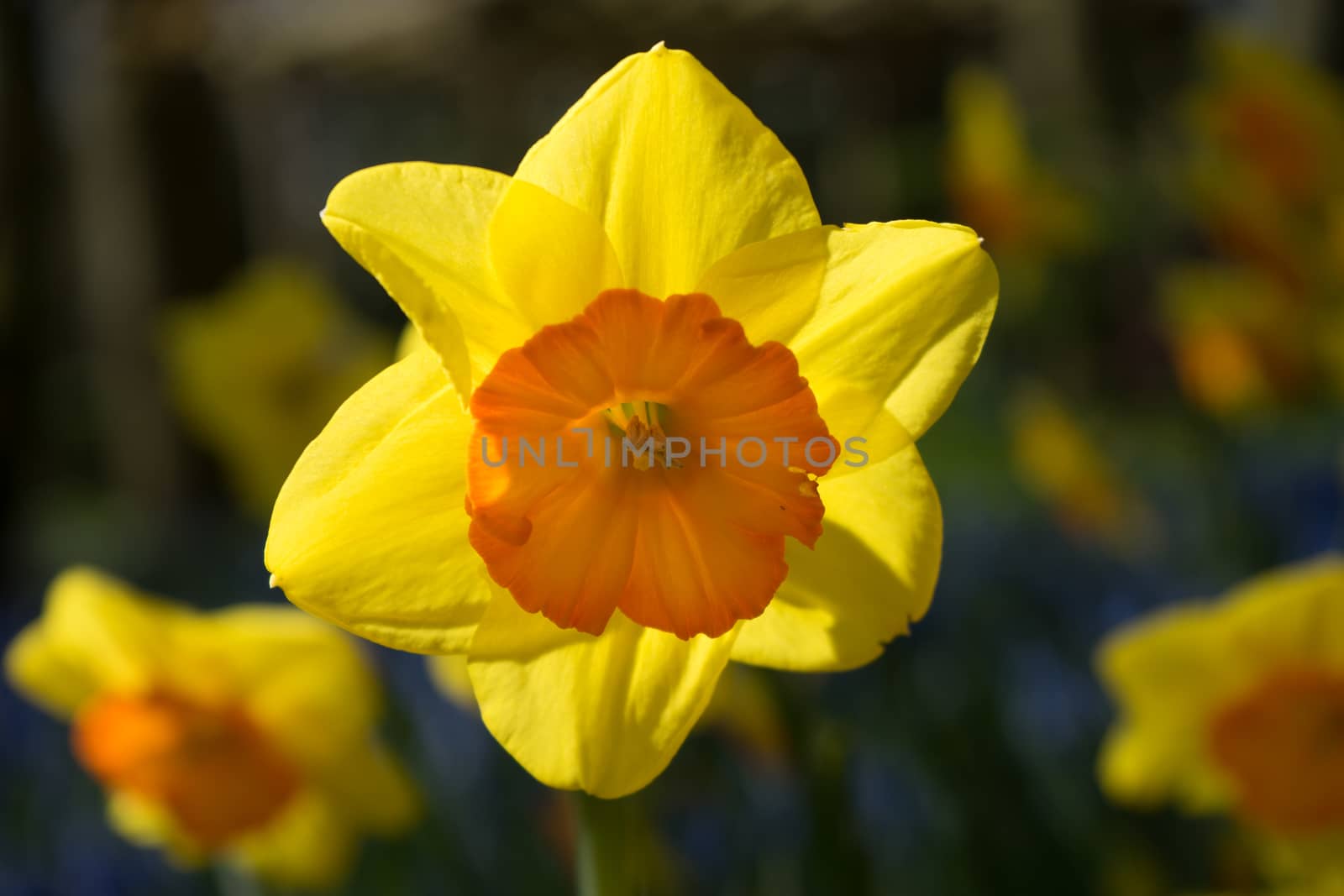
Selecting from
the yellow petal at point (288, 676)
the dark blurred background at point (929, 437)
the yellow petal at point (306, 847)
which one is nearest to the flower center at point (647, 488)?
the dark blurred background at point (929, 437)

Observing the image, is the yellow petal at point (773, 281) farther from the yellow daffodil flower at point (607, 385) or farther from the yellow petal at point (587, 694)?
the yellow petal at point (587, 694)

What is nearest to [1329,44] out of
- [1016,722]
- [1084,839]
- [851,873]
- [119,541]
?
[1016,722]

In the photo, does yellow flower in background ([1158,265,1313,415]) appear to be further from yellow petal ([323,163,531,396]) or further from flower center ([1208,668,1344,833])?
yellow petal ([323,163,531,396])

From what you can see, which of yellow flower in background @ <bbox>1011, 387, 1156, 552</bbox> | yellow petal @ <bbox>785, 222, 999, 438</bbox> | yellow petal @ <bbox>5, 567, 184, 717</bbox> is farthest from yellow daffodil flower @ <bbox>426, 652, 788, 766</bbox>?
yellow flower in background @ <bbox>1011, 387, 1156, 552</bbox>

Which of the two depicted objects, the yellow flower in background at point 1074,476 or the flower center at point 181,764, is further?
the yellow flower in background at point 1074,476

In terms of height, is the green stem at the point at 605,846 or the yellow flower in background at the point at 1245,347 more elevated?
the green stem at the point at 605,846

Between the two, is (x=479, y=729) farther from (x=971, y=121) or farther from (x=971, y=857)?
(x=971, y=121)
